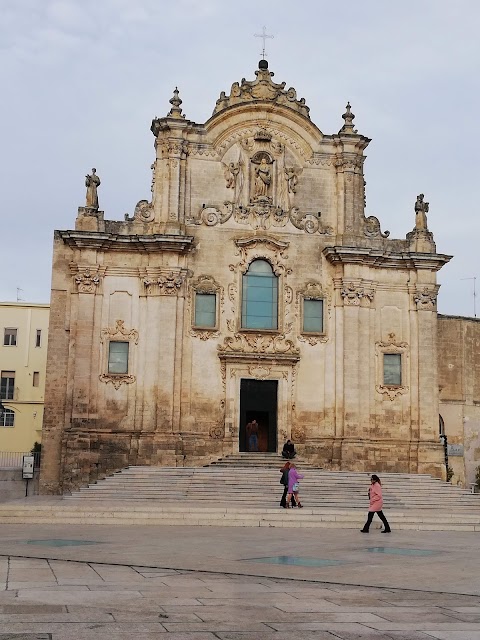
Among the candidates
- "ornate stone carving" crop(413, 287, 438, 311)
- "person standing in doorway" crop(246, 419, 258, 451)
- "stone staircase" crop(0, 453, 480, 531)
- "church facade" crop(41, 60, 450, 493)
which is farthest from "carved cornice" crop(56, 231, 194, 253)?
"ornate stone carving" crop(413, 287, 438, 311)

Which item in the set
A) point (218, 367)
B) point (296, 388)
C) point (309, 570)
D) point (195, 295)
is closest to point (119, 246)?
point (195, 295)

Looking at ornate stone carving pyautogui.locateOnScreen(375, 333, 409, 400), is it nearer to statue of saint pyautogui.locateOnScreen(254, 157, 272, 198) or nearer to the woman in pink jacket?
statue of saint pyautogui.locateOnScreen(254, 157, 272, 198)

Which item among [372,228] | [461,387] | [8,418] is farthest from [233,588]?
[8,418]

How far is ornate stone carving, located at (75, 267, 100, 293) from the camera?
3070cm

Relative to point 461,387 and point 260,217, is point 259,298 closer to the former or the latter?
point 260,217

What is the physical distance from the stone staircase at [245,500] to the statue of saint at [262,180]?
9736 mm

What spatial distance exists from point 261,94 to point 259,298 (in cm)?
776

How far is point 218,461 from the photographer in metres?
30.1

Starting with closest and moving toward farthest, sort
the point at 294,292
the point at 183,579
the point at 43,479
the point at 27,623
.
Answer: the point at 27,623 → the point at 183,579 → the point at 43,479 → the point at 294,292

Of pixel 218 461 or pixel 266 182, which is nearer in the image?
pixel 218 461

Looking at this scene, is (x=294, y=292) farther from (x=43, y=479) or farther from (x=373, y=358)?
(x=43, y=479)

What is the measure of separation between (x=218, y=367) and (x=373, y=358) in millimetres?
5826

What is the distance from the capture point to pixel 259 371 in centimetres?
3125

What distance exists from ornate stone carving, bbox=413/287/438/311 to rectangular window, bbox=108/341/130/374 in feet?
35.8
